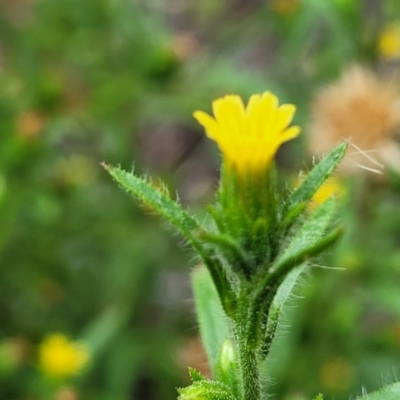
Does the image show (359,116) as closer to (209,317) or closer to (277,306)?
(209,317)

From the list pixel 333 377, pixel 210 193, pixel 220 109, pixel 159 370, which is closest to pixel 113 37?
pixel 210 193

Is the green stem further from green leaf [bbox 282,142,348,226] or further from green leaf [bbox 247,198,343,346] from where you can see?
green leaf [bbox 282,142,348,226]

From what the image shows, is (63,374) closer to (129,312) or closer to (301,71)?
(129,312)

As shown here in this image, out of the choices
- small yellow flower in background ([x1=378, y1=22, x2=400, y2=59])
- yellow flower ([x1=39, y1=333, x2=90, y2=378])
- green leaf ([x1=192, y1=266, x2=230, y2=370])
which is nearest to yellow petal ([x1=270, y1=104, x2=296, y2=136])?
green leaf ([x1=192, y1=266, x2=230, y2=370])

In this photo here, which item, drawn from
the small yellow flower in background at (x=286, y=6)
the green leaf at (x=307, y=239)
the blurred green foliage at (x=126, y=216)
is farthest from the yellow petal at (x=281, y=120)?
the small yellow flower in background at (x=286, y=6)

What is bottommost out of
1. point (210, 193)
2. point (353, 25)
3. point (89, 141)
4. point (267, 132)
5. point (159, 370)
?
point (267, 132)

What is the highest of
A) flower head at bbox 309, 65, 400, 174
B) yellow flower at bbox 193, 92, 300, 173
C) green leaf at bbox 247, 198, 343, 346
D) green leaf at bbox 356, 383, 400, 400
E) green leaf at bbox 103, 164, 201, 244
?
flower head at bbox 309, 65, 400, 174
